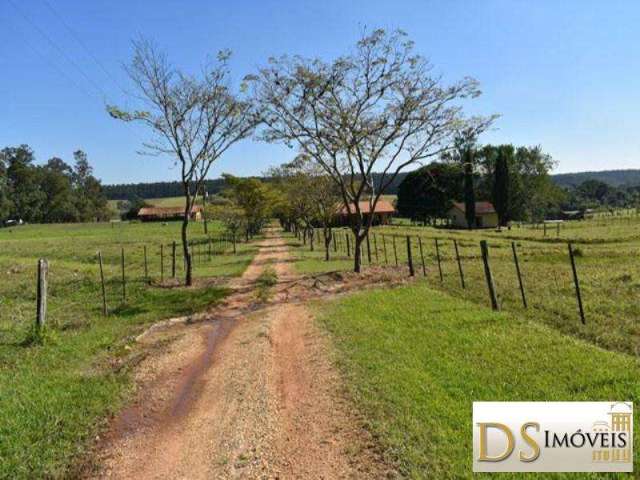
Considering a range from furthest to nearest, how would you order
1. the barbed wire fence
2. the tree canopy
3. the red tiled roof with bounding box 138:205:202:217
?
the red tiled roof with bounding box 138:205:202:217, the tree canopy, the barbed wire fence

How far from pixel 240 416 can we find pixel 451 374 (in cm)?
350

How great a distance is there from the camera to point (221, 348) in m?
11.5

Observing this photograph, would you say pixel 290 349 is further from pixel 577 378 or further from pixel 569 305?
pixel 569 305

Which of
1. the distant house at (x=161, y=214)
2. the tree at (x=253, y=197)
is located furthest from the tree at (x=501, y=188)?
the distant house at (x=161, y=214)

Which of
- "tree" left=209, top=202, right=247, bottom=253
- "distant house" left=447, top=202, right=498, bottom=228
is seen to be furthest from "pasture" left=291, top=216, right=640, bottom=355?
"distant house" left=447, top=202, right=498, bottom=228

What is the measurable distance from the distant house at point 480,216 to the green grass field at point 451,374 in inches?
3003

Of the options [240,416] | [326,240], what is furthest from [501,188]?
[240,416]

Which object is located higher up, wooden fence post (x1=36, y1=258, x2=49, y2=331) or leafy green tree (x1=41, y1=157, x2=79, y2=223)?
leafy green tree (x1=41, y1=157, x2=79, y2=223)

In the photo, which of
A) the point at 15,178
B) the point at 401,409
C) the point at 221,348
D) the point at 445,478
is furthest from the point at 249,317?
the point at 15,178

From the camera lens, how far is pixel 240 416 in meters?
7.27

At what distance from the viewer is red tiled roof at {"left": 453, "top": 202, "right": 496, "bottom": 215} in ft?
283

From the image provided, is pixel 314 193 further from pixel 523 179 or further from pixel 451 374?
pixel 523 179

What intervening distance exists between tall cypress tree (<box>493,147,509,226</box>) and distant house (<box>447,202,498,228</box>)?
1195mm

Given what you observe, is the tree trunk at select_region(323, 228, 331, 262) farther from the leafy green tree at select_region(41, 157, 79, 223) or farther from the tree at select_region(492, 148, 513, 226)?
the leafy green tree at select_region(41, 157, 79, 223)
